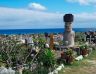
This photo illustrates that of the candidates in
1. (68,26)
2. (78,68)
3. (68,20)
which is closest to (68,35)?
(68,26)

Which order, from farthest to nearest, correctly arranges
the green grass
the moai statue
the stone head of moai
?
1. the stone head of moai
2. the moai statue
3. the green grass

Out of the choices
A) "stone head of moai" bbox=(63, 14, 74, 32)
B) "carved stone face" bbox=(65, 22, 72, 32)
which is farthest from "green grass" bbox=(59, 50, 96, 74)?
"stone head of moai" bbox=(63, 14, 74, 32)

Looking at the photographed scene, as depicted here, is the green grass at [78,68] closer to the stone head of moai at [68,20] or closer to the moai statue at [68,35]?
the moai statue at [68,35]

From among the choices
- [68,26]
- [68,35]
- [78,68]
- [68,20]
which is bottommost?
[78,68]

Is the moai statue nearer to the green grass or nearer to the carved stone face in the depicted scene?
the carved stone face

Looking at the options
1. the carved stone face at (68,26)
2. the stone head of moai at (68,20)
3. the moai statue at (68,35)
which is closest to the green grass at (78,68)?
the moai statue at (68,35)

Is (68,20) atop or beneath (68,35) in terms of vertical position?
atop

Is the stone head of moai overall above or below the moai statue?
above

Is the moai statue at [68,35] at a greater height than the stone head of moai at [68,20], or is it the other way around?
the stone head of moai at [68,20]

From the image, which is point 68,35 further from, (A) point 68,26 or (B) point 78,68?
(B) point 78,68

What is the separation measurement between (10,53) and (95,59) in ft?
20.1

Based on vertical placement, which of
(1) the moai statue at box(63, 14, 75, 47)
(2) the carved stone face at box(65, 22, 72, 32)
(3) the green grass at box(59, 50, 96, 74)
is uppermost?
(2) the carved stone face at box(65, 22, 72, 32)

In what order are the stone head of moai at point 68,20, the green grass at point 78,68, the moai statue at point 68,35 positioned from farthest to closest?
1. the stone head of moai at point 68,20
2. the moai statue at point 68,35
3. the green grass at point 78,68

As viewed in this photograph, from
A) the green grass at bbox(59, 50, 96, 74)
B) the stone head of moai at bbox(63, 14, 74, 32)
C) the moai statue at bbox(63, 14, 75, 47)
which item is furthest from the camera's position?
the stone head of moai at bbox(63, 14, 74, 32)
